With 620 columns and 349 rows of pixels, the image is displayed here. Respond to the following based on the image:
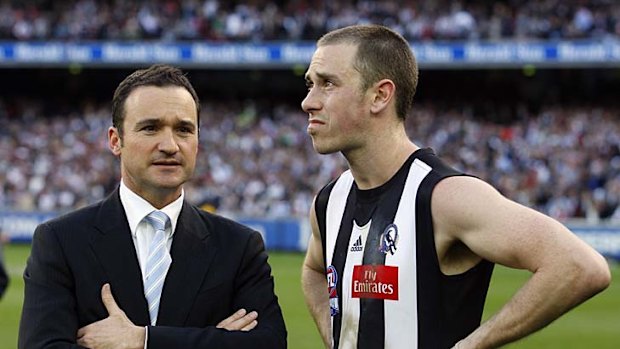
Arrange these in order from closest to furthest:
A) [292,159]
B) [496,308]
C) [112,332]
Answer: [112,332] → [496,308] → [292,159]

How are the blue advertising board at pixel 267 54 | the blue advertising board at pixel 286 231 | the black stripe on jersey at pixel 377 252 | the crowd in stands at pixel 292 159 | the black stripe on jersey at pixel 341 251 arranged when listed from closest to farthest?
1. the black stripe on jersey at pixel 377 252
2. the black stripe on jersey at pixel 341 251
3. the blue advertising board at pixel 286 231
4. the crowd in stands at pixel 292 159
5. the blue advertising board at pixel 267 54

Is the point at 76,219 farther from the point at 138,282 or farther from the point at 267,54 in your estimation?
the point at 267,54

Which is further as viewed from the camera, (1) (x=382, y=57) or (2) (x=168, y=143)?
(1) (x=382, y=57)

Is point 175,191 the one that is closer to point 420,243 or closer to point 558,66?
point 420,243

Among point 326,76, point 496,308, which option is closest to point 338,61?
point 326,76

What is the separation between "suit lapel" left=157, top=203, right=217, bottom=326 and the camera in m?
3.84

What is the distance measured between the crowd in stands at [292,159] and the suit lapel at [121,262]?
70.6 feet

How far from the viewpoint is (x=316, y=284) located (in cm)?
479

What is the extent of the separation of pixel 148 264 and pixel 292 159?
87.1ft

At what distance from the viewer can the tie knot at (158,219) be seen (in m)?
3.92

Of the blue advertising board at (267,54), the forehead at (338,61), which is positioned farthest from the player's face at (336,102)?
the blue advertising board at (267,54)

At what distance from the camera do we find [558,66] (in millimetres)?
33250

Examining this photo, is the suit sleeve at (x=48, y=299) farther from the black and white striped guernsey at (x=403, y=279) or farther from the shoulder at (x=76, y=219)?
the black and white striped guernsey at (x=403, y=279)

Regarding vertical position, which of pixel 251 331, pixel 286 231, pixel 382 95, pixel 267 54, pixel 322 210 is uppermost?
pixel 267 54
